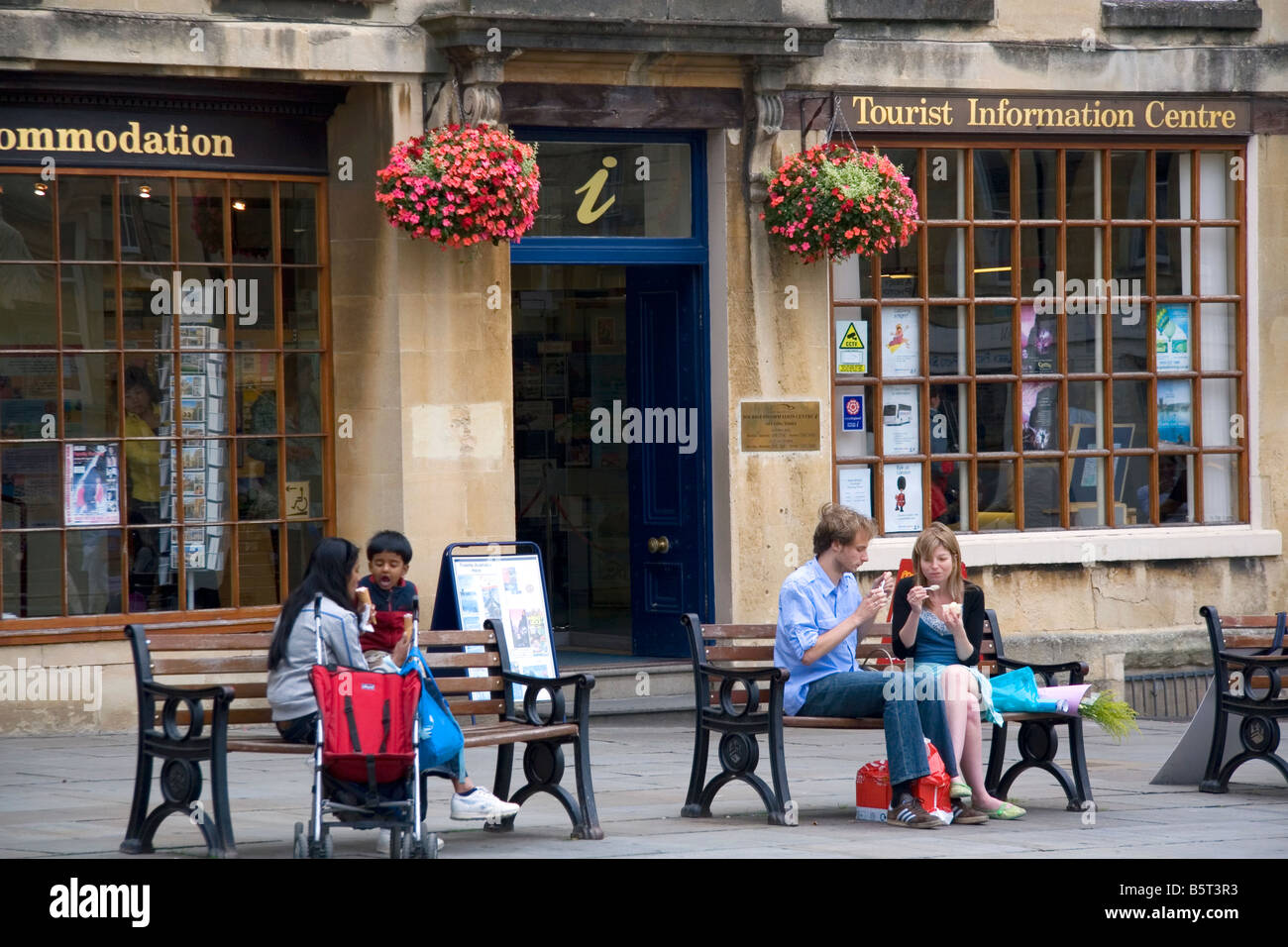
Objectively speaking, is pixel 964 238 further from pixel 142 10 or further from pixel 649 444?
pixel 142 10

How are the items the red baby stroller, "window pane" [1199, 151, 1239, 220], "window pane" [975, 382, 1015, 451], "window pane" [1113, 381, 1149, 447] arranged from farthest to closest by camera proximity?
"window pane" [1199, 151, 1239, 220] → "window pane" [1113, 381, 1149, 447] → "window pane" [975, 382, 1015, 451] → the red baby stroller

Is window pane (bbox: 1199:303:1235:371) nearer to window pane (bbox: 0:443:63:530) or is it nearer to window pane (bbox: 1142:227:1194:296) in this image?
window pane (bbox: 1142:227:1194:296)

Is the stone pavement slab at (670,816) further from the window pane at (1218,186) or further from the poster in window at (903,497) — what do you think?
the window pane at (1218,186)

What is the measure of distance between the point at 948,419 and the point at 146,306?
550 cm

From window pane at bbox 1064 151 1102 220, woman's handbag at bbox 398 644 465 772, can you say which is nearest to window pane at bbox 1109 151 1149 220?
window pane at bbox 1064 151 1102 220

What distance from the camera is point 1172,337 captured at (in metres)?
14.7

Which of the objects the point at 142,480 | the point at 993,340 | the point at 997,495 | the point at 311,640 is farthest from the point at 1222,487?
the point at 311,640

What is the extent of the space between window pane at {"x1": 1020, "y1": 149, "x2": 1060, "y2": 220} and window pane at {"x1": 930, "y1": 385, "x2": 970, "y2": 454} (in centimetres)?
136

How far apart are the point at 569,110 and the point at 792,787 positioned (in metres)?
4.90

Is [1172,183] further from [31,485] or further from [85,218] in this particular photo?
[31,485]

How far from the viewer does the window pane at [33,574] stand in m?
12.1

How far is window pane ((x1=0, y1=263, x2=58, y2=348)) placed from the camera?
39.9 ft

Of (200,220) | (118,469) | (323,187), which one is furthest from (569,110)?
(118,469)

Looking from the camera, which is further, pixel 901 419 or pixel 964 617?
pixel 901 419
